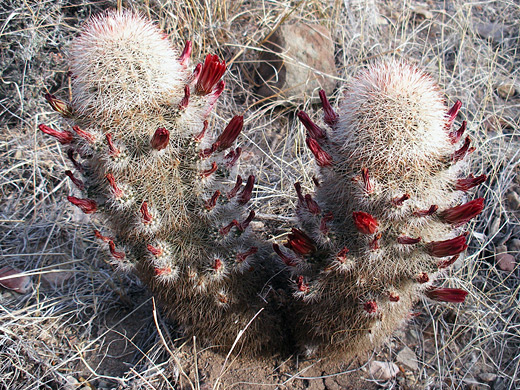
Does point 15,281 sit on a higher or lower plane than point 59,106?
lower

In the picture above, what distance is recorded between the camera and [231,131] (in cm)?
214

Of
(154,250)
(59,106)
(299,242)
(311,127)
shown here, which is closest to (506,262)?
(299,242)

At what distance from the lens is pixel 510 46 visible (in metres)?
4.75

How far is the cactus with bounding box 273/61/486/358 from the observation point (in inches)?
73.8

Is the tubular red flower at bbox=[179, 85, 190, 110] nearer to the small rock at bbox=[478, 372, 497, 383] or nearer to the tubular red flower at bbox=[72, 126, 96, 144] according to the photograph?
the tubular red flower at bbox=[72, 126, 96, 144]

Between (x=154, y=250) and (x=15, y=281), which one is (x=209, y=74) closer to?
(x=154, y=250)

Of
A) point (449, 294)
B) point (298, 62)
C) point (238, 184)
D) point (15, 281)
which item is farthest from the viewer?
point (298, 62)

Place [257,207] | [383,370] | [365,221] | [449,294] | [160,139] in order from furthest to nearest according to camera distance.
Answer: [257,207] → [383,370] → [449,294] → [160,139] → [365,221]

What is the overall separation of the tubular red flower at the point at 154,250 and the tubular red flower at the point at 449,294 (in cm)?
133

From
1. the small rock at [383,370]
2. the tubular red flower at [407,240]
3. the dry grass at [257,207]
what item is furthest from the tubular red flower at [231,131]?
the small rock at [383,370]

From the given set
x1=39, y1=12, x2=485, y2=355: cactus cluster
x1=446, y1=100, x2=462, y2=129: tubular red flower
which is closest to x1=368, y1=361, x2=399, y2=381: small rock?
x1=39, y1=12, x2=485, y2=355: cactus cluster

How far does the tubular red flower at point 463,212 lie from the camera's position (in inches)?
71.1

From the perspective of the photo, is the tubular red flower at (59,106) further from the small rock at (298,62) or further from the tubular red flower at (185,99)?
the small rock at (298,62)

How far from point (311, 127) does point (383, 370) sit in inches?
63.0
